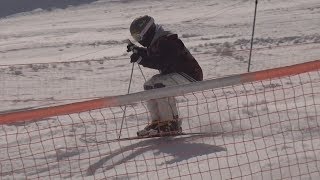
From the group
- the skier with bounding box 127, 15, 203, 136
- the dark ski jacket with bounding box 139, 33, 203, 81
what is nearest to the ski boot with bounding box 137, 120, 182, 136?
the skier with bounding box 127, 15, 203, 136

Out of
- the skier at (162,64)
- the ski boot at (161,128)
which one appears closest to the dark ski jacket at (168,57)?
the skier at (162,64)

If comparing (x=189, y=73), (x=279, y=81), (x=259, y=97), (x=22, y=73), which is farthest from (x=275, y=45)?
(x=189, y=73)

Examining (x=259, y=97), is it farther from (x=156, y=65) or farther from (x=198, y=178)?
(x=198, y=178)

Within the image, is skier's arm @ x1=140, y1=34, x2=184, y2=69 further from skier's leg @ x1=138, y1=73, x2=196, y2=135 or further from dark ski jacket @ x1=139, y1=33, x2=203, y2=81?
skier's leg @ x1=138, y1=73, x2=196, y2=135

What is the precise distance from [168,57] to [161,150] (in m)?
1.14

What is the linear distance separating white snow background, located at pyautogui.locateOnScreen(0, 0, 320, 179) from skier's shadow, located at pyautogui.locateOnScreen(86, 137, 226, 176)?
12 millimetres

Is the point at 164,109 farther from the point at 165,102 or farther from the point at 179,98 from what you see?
the point at 179,98

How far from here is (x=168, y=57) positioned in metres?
5.97

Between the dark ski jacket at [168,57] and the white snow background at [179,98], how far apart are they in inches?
29.4

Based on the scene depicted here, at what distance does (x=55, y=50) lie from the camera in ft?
46.9

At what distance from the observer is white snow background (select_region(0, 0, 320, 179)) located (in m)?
4.95

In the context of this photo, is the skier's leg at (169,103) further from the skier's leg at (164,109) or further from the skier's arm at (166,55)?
the skier's arm at (166,55)

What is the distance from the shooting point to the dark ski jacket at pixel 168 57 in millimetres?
5953

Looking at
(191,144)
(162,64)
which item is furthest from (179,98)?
(191,144)
